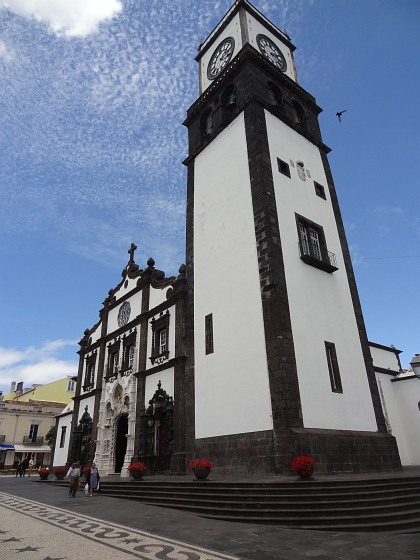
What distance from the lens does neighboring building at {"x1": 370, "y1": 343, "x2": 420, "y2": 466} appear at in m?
20.9

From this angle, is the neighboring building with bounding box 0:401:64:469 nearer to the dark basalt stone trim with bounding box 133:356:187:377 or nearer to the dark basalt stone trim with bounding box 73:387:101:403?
the dark basalt stone trim with bounding box 73:387:101:403

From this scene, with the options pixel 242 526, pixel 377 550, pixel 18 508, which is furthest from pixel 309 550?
pixel 18 508

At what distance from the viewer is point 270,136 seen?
1789 cm

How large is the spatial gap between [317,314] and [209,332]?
4.32m

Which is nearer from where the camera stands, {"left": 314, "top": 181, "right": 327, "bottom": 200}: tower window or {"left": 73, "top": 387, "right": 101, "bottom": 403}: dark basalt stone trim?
{"left": 314, "top": 181, "right": 327, "bottom": 200}: tower window

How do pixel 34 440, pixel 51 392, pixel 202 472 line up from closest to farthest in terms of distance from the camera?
pixel 202 472, pixel 34 440, pixel 51 392

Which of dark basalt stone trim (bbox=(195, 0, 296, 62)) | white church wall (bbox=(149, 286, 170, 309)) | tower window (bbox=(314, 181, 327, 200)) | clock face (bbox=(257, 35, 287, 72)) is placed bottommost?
white church wall (bbox=(149, 286, 170, 309))

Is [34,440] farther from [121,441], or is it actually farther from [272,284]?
[272,284]

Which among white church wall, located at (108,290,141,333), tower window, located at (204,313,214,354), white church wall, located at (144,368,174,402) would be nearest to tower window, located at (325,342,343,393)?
tower window, located at (204,313,214,354)

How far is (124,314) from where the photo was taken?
2502 cm

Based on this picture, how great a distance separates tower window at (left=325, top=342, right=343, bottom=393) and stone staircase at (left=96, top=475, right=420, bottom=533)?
4059 mm

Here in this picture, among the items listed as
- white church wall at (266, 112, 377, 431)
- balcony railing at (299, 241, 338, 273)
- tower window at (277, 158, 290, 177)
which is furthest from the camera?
tower window at (277, 158, 290, 177)

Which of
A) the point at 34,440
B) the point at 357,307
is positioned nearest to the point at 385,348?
the point at 357,307

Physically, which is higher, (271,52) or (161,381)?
(271,52)
